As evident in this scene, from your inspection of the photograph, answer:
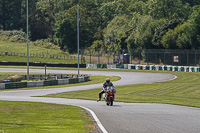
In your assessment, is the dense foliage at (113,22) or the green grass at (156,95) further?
the dense foliage at (113,22)

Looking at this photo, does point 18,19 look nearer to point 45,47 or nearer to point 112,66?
point 45,47

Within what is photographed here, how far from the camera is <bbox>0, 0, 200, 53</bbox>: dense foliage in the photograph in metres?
82.0

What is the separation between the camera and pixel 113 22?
11288 cm

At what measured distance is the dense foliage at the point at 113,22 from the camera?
269ft

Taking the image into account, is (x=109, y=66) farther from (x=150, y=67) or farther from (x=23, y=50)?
(x=23, y=50)

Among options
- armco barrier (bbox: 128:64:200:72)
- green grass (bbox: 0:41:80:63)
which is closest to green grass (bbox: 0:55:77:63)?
green grass (bbox: 0:41:80:63)

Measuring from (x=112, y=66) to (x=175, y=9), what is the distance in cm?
2959

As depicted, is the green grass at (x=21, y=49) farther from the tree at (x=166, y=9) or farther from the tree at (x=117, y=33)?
the tree at (x=166, y=9)

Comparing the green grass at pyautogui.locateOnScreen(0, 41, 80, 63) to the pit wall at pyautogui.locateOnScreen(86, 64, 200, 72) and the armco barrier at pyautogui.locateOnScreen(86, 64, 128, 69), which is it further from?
the pit wall at pyautogui.locateOnScreen(86, 64, 200, 72)

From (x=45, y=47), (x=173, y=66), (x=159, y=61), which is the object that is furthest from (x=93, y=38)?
(x=173, y=66)

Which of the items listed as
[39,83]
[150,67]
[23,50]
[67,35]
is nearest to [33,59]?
[23,50]

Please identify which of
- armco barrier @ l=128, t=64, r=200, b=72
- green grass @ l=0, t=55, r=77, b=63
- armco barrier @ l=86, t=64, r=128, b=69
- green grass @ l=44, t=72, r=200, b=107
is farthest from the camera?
green grass @ l=0, t=55, r=77, b=63

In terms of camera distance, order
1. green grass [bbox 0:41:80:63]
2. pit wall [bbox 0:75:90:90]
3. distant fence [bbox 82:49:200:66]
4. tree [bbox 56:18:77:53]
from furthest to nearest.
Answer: tree [bbox 56:18:77:53], green grass [bbox 0:41:80:63], distant fence [bbox 82:49:200:66], pit wall [bbox 0:75:90:90]

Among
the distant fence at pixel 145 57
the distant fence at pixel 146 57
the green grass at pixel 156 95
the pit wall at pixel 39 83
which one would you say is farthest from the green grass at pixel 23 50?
the green grass at pixel 156 95
